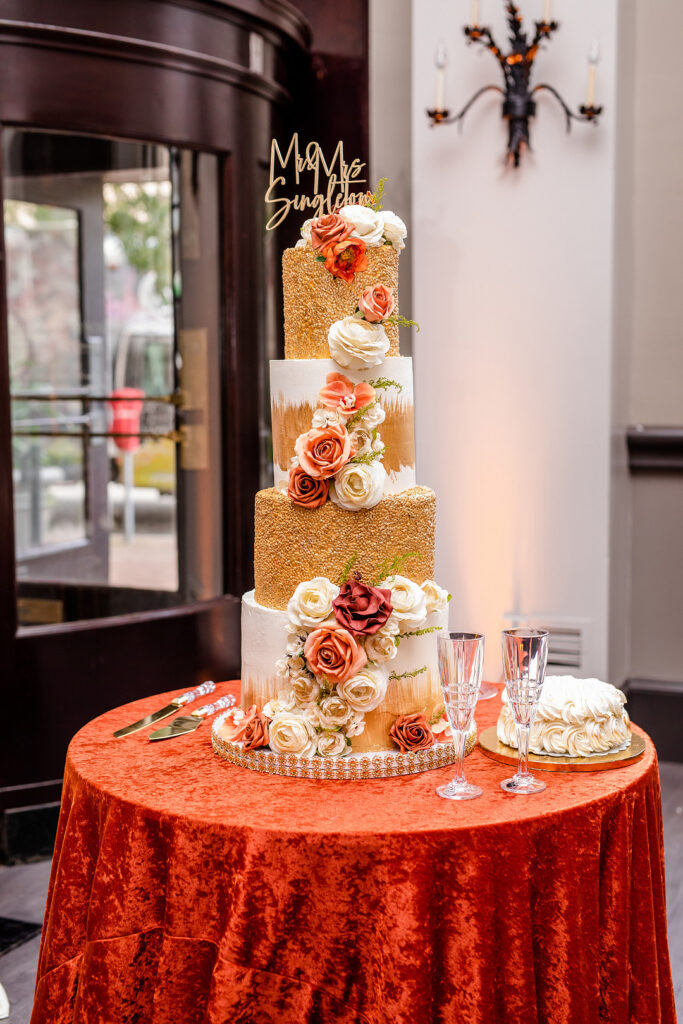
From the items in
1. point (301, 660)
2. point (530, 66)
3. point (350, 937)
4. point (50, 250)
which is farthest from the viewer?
point (50, 250)

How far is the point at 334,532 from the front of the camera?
183 cm

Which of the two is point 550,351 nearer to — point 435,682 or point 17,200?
point 17,200

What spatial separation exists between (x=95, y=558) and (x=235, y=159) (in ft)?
Answer: 4.58

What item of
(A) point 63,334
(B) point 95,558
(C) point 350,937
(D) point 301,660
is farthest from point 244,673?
(A) point 63,334

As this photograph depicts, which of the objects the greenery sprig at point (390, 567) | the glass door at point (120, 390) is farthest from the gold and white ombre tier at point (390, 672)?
the glass door at point (120, 390)

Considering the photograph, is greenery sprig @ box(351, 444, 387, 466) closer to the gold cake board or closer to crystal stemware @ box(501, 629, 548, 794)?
crystal stemware @ box(501, 629, 548, 794)

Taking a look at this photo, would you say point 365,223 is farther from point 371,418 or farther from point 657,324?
point 657,324

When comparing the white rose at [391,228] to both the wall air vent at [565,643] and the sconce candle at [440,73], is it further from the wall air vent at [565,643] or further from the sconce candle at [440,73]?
the wall air vent at [565,643]

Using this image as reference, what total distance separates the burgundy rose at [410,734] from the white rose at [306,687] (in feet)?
0.48

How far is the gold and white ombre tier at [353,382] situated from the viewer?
6.18 feet

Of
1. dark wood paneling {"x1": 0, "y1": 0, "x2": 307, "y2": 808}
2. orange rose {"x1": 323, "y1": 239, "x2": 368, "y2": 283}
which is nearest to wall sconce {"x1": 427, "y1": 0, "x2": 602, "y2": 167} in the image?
dark wood paneling {"x1": 0, "y1": 0, "x2": 307, "y2": 808}

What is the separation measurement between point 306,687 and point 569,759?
17.1 inches

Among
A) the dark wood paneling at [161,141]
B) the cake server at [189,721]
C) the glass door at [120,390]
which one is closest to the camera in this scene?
the cake server at [189,721]

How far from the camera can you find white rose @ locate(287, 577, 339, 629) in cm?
173
